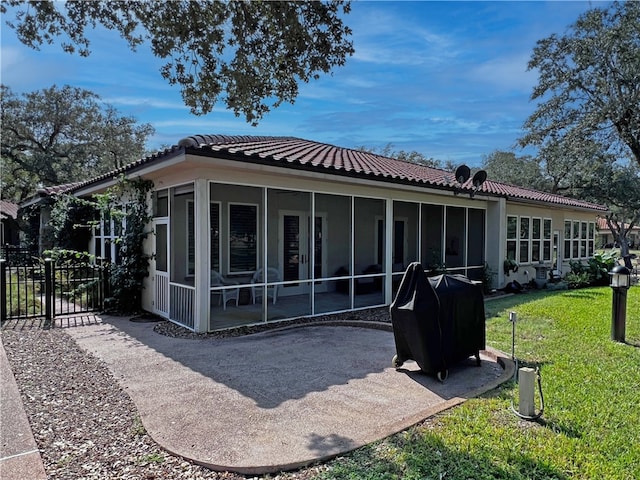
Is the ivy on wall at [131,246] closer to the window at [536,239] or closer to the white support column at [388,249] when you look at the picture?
the white support column at [388,249]

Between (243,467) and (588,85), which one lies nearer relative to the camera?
(243,467)

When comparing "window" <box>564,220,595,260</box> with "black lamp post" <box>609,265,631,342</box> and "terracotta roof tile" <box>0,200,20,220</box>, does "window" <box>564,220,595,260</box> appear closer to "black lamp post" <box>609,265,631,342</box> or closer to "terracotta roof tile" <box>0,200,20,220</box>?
"black lamp post" <box>609,265,631,342</box>

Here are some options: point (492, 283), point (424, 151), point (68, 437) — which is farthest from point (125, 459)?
point (424, 151)

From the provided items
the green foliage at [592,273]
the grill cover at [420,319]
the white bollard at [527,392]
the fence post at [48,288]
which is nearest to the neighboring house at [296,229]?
the green foliage at [592,273]

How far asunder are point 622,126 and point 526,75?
17.0 feet

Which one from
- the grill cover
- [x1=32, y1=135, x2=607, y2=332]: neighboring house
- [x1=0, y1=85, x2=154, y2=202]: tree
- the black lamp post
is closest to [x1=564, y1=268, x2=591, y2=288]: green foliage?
[x1=32, y1=135, x2=607, y2=332]: neighboring house

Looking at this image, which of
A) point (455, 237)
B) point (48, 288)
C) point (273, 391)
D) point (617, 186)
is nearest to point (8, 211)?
point (48, 288)

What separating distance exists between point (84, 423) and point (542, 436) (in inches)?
168

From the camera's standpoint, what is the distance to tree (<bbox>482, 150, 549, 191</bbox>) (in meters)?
30.6

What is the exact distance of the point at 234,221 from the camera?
1124 cm

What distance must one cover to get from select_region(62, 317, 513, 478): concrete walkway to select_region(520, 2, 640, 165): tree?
18.4 m

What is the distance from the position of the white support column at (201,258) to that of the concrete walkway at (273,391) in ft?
2.00

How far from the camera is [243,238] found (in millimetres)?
11500

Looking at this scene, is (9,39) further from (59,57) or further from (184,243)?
(184,243)
